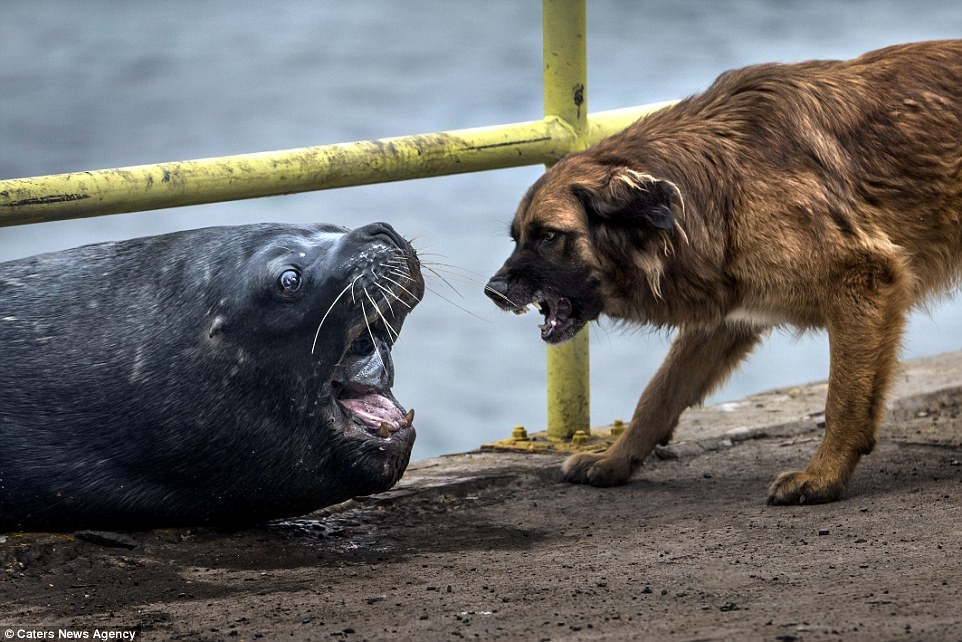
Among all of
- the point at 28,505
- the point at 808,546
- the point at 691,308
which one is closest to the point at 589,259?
the point at 691,308

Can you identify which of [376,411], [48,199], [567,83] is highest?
[567,83]

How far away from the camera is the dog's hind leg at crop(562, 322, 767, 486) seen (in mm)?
4637

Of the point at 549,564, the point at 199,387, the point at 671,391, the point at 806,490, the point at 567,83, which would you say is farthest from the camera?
the point at 567,83

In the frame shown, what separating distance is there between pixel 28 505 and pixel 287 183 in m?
1.26

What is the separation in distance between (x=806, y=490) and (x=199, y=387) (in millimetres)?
1832

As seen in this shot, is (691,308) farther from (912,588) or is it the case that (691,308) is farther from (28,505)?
(28,505)

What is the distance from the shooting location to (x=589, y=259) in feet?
13.8

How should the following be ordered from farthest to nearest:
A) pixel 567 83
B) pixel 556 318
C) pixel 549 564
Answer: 1. pixel 567 83
2. pixel 556 318
3. pixel 549 564

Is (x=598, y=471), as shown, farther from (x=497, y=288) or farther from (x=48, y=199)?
(x=48, y=199)

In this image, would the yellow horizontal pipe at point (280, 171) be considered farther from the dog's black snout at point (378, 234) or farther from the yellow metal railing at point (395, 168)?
the dog's black snout at point (378, 234)

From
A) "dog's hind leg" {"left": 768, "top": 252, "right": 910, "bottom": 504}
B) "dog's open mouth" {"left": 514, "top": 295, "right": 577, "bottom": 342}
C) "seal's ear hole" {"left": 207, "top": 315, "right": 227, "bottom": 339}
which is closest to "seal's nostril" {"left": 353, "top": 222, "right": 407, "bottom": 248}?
"seal's ear hole" {"left": 207, "top": 315, "right": 227, "bottom": 339}

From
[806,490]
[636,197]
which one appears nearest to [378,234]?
[636,197]

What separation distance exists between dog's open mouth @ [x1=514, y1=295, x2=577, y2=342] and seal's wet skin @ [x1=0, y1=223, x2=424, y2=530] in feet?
2.09

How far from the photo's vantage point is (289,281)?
12.0 ft
